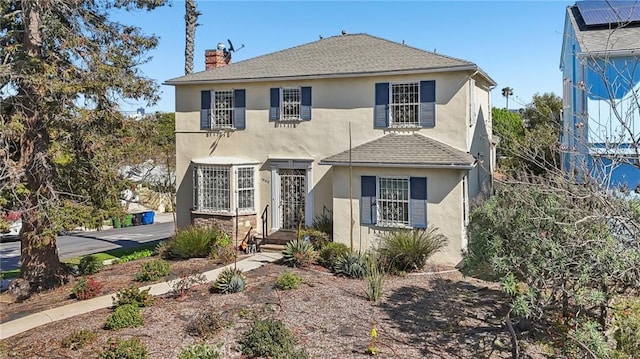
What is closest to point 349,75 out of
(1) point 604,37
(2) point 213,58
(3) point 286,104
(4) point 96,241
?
(3) point 286,104

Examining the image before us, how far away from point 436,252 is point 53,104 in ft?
36.3

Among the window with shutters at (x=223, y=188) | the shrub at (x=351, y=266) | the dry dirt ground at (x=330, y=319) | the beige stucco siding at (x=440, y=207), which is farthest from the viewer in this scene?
the window with shutters at (x=223, y=188)

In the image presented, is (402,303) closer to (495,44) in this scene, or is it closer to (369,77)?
(495,44)

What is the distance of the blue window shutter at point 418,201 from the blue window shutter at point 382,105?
8.17 ft

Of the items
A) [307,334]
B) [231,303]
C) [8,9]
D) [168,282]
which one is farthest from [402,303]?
[8,9]

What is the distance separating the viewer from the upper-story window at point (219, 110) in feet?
59.5

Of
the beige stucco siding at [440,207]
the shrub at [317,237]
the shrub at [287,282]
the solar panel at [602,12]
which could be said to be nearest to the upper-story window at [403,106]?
the beige stucco siding at [440,207]

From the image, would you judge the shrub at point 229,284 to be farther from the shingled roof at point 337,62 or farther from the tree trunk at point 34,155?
the shingled roof at point 337,62

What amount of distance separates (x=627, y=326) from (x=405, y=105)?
9733 millimetres

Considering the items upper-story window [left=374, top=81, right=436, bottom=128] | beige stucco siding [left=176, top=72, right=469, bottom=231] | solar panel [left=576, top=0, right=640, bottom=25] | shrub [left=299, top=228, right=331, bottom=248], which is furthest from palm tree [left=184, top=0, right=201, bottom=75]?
solar panel [left=576, top=0, right=640, bottom=25]

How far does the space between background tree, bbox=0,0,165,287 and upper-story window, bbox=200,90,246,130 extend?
486 centimetres

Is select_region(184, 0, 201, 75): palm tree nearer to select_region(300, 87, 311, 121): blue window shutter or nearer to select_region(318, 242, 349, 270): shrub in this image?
select_region(300, 87, 311, 121): blue window shutter

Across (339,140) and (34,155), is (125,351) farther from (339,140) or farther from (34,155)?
(339,140)

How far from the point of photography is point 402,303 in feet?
33.5
